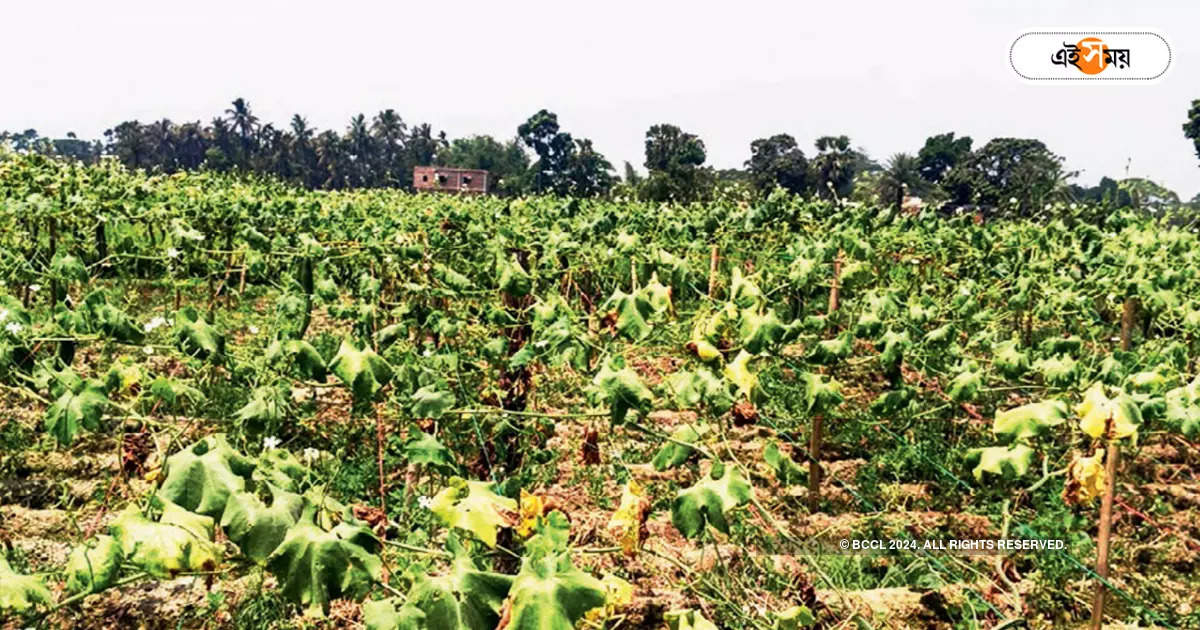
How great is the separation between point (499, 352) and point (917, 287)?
17.0 ft

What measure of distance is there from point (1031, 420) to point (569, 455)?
2961mm

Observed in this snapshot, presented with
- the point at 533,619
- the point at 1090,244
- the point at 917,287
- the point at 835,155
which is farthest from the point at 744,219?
the point at 835,155

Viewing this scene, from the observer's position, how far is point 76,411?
244 centimetres

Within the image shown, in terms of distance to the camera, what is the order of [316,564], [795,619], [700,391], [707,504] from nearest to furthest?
[316,564]
[707,504]
[795,619]
[700,391]

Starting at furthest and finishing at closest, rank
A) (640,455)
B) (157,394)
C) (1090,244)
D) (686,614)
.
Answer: (1090,244) < (640,455) < (157,394) < (686,614)

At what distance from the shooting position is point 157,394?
2660 mm

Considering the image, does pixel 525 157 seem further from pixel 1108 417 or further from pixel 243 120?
pixel 1108 417

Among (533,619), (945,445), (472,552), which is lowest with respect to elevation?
(945,445)

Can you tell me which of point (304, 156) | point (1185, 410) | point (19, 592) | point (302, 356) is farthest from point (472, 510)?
point (304, 156)

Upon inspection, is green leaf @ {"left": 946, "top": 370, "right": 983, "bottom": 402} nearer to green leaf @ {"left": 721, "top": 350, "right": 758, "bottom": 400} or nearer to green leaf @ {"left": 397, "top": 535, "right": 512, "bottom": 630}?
green leaf @ {"left": 721, "top": 350, "right": 758, "bottom": 400}

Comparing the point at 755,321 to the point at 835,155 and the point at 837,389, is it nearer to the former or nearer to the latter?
the point at 837,389

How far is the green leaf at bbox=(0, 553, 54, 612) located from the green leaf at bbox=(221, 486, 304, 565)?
377 mm

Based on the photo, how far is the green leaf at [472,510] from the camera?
1.80 meters

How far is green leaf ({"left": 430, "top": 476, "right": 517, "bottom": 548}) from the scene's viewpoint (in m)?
1.80
